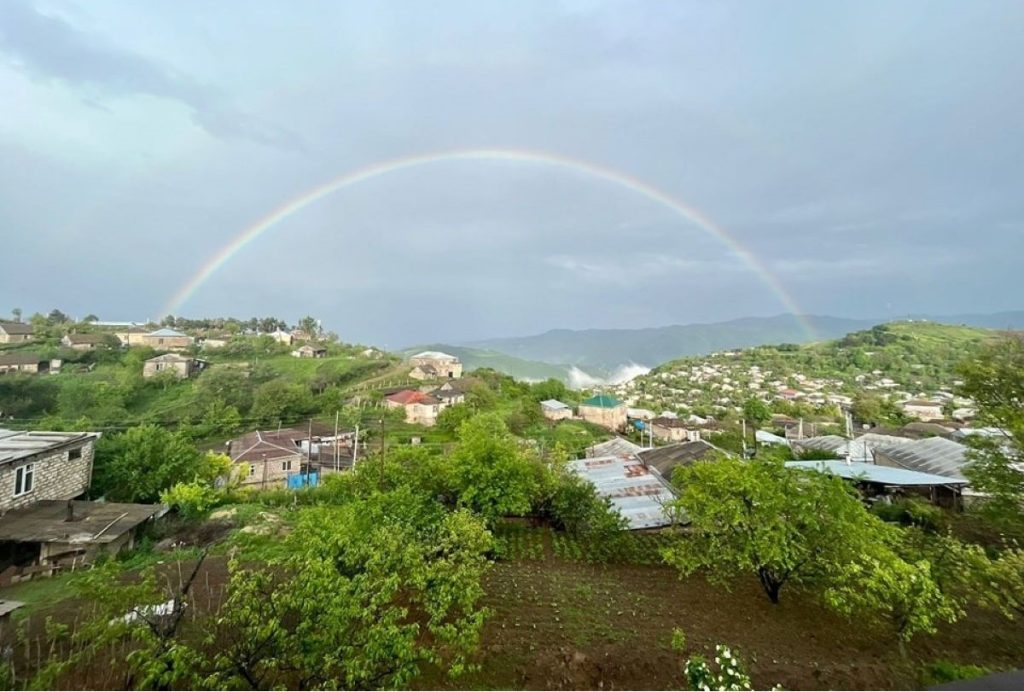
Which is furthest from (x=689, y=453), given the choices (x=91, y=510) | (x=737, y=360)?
(x=737, y=360)

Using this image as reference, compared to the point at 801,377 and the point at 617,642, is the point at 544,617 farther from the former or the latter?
the point at 801,377

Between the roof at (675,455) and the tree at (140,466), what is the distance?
74.2 feet

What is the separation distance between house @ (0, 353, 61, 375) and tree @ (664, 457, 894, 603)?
227ft

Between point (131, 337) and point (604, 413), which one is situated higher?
point (131, 337)

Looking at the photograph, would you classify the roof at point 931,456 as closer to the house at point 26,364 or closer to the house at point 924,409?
the house at point 924,409

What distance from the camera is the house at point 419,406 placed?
4627 cm

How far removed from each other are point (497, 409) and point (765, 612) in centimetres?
4068

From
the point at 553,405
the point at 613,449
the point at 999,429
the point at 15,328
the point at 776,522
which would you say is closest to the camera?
the point at 776,522

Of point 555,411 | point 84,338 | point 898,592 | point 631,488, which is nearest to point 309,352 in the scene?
point 84,338

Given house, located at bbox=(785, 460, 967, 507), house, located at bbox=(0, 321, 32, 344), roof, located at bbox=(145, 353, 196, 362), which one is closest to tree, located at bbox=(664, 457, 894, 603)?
house, located at bbox=(785, 460, 967, 507)

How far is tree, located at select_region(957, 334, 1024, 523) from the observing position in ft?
35.7

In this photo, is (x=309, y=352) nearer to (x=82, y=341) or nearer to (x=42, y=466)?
(x=82, y=341)

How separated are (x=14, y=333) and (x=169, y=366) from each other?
30512mm

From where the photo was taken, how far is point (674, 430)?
4906 centimetres
